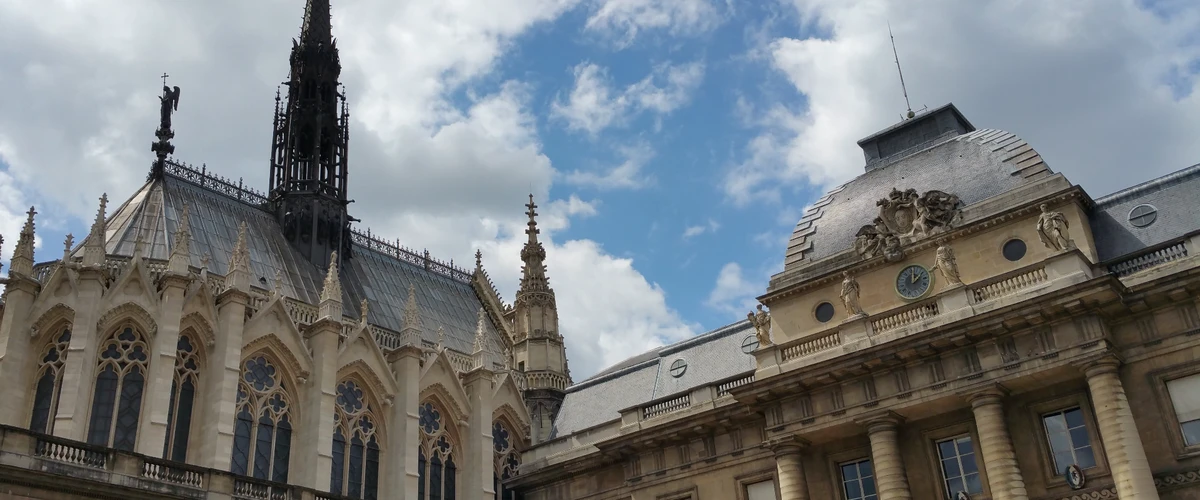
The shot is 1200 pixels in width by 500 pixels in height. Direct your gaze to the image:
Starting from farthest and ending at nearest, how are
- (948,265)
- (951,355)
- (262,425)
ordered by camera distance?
(262,425) < (948,265) < (951,355)

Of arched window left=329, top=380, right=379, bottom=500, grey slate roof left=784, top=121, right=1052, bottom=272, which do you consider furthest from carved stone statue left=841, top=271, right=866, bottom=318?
arched window left=329, top=380, right=379, bottom=500

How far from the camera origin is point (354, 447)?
37.0 m

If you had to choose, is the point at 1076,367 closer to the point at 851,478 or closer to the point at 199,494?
the point at 851,478

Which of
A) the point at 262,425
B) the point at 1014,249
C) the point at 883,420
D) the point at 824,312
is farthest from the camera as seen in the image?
the point at 262,425

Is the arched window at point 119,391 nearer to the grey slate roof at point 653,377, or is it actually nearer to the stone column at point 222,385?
the stone column at point 222,385

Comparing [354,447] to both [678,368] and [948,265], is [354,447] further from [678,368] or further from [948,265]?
[948,265]

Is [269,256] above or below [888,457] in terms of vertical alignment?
above

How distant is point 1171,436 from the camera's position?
25.4 m

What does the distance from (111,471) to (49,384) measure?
8.90m

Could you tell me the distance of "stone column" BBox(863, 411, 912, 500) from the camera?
28.5 meters

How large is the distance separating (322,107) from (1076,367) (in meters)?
34.8

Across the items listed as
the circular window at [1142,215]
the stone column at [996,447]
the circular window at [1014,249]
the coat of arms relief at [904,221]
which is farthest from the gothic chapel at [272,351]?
the circular window at [1142,215]

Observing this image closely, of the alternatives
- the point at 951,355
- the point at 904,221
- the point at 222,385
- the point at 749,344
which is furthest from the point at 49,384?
the point at 904,221

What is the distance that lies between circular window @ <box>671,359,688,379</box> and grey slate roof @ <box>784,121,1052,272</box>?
6797 millimetres
